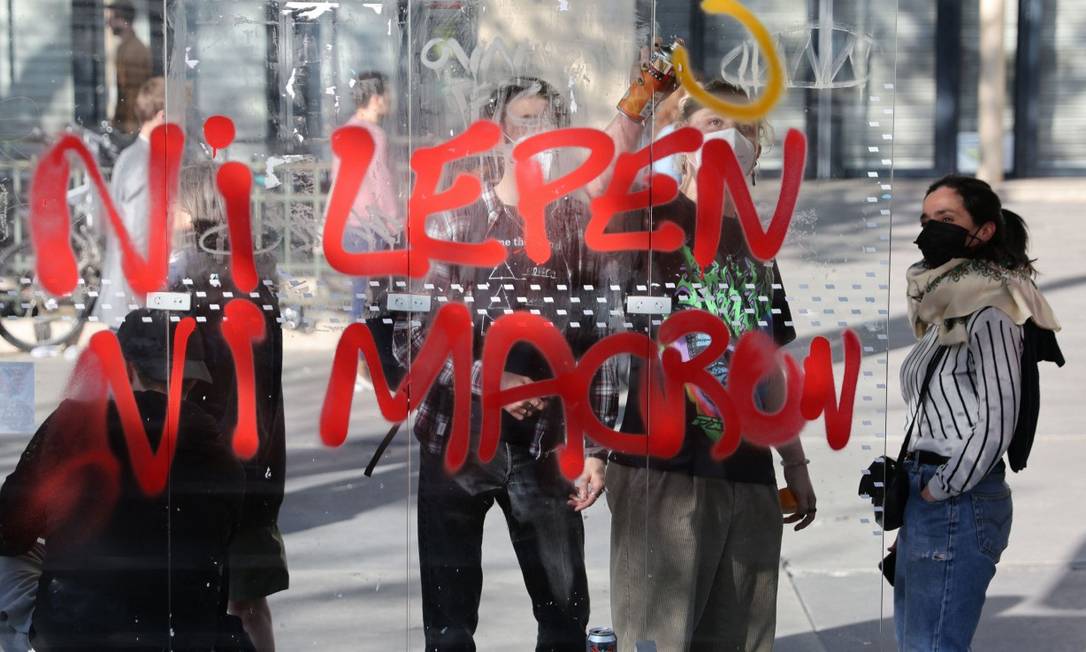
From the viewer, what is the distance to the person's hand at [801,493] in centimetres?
322

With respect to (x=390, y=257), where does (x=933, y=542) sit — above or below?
below

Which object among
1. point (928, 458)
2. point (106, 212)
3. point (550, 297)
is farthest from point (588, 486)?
point (106, 212)

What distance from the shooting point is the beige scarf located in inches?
122

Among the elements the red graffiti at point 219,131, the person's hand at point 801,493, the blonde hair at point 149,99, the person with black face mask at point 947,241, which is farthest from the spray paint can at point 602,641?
the blonde hair at point 149,99

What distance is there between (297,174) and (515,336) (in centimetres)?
60

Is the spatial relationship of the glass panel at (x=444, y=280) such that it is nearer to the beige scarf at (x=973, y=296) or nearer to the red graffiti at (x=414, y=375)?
the red graffiti at (x=414, y=375)

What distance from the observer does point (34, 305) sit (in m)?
3.15

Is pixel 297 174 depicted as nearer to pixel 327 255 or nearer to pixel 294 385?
pixel 327 255

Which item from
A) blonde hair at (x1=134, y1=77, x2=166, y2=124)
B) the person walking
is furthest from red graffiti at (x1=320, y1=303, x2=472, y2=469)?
blonde hair at (x1=134, y1=77, x2=166, y2=124)

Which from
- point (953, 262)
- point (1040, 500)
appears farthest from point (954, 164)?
point (953, 262)

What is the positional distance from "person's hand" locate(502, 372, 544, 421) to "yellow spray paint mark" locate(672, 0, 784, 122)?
29.0 inches

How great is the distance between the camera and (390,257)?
3.11 m

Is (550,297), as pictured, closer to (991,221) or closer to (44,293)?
(991,221)

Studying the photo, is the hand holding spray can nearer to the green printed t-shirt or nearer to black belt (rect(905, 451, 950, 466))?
the green printed t-shirt
